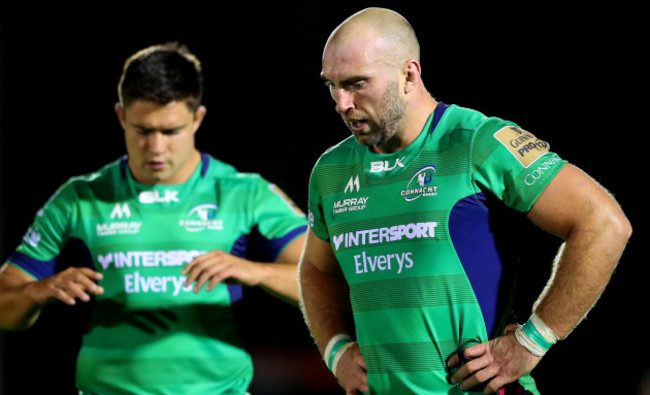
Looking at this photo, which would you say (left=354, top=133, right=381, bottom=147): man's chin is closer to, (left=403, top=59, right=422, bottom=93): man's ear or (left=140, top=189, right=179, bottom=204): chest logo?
(left=403, top=59, right=422, bottom=93): man's ear

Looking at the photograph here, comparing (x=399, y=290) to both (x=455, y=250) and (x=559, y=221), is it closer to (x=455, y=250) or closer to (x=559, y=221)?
(x=455, y=250)

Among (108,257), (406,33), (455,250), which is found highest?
(406,33)

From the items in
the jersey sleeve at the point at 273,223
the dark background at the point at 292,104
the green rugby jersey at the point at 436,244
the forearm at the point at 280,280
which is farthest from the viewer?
the dark background at the point at 292,104

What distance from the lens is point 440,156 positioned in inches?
93.8

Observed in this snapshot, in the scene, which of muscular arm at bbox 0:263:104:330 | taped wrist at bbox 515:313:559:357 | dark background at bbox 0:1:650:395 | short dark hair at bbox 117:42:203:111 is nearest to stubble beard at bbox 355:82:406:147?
taped wrist at bbox 515:313:559:357

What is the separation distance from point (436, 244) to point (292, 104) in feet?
12.3

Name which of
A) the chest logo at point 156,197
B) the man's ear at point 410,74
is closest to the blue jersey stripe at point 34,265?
the chest logo at point 156,197

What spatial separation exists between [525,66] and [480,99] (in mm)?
306

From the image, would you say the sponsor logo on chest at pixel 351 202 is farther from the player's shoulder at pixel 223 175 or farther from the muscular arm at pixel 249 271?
the player's shoulder at pixel 223 175

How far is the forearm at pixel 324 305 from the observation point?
272cm

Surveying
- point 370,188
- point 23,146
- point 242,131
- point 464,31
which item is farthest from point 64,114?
point 370,188

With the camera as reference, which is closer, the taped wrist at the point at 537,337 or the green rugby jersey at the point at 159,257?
the taped wrist at the point at 537,337

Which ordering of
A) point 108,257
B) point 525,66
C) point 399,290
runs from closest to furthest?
point 399,290 < point 108,257 < point 525,66

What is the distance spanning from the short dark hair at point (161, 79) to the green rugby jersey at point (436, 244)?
136 cm
